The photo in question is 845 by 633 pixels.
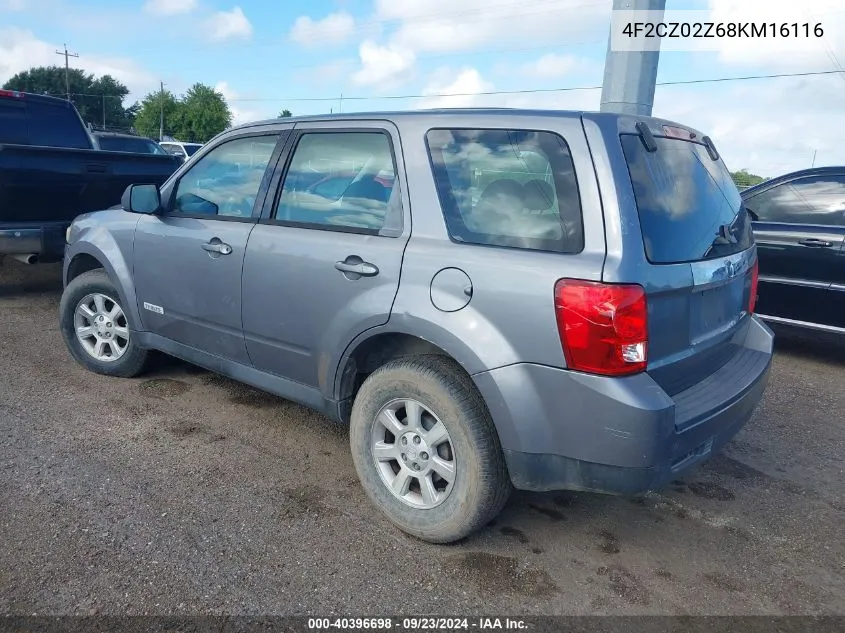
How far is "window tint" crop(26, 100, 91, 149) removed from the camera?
25.9 feet

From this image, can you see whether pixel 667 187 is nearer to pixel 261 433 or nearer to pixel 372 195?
pixel 372 195

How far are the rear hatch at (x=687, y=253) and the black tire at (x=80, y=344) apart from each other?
334 centimetres

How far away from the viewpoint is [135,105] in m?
84.5

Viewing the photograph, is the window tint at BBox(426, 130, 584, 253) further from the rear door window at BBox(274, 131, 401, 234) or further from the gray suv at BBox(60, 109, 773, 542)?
the rear door window at BBox(274, 131, 401, 234)

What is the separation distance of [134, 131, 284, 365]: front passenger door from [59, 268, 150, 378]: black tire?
0.36 meters

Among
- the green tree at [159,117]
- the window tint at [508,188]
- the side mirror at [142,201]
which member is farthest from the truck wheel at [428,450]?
the green tree at [159,117]

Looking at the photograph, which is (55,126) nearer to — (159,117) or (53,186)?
(53,186)

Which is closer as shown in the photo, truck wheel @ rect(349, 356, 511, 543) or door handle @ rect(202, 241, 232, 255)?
truck wheel @ rect(349, 356, 511, 543)

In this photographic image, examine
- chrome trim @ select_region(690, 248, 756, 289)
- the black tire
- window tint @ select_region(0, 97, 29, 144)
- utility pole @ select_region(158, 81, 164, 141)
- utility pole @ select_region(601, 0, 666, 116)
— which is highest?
utility pole @ select_region(158, 81, 164, 141)

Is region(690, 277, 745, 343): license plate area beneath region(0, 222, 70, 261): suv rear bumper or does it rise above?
above

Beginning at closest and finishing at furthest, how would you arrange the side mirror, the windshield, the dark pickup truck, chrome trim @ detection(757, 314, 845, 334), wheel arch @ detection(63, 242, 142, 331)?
1. the side mirror
2. wheel arch @ detection(63, 242, 142, 331)
3. chrome trim @ detection(757, 314, 845, 334)
4. the dark pickup truck
5. the windshield

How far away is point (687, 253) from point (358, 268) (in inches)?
54.6

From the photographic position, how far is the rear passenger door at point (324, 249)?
303cm

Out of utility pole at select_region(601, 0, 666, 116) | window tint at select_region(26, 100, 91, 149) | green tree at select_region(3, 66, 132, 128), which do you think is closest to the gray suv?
utility pole at select_region(601, 0, 666, 116)
